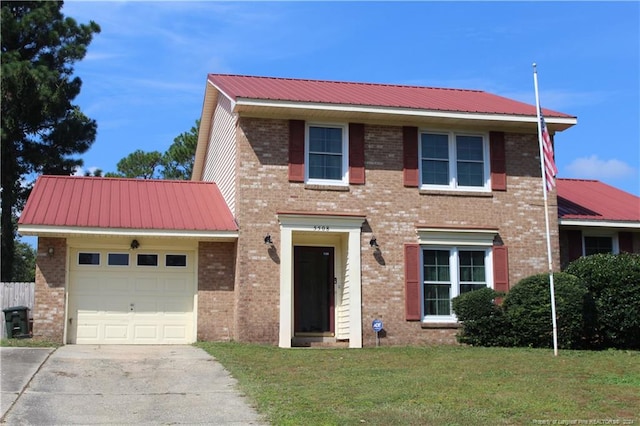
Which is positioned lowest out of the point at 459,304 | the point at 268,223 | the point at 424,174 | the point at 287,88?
the point at 459,304

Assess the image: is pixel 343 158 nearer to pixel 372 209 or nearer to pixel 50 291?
pixel 372 209

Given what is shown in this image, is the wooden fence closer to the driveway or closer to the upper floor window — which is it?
the driveway

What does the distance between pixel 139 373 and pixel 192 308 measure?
210 inches

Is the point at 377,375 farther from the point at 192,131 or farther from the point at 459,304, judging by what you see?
the point at 192,131

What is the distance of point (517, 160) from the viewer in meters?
19.0

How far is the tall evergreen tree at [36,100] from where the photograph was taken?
29.2 metres

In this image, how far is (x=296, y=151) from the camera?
1770cm

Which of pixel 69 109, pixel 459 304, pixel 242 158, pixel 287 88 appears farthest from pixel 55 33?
pixel 459 304

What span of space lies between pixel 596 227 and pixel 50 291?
1382 centimetres

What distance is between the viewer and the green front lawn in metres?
9.25

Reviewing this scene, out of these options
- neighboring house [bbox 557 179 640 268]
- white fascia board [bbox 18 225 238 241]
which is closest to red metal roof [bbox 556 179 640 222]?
neighboring house [bbox 557 179 640 268]

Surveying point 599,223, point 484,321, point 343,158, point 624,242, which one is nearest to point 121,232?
point 343,158

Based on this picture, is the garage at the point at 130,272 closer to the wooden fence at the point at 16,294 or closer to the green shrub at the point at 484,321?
the wooden fence at the point at 16,294

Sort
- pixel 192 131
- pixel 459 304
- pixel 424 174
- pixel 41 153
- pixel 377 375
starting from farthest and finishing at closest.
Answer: pixel 192 131
pixel 41 153
pixel 424 174
pixel 459 304
pixel 377 375
